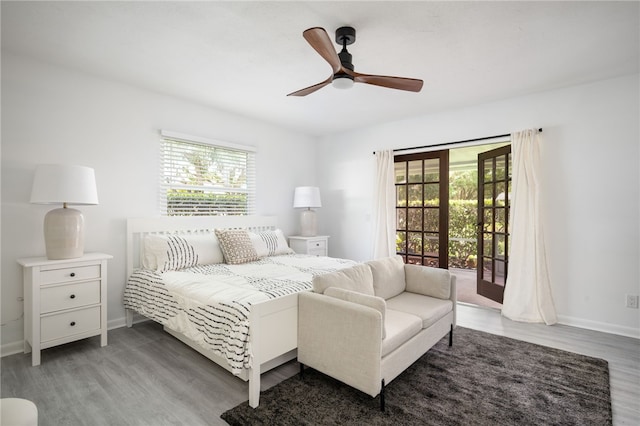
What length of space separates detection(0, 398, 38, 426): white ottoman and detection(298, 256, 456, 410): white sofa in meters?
1.41

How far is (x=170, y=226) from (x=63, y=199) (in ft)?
3.77

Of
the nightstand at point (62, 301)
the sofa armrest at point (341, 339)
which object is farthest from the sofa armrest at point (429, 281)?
the nightstand at point (62, 301)

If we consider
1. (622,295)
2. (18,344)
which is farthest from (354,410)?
(622,295)

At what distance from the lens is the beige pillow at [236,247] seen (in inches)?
135

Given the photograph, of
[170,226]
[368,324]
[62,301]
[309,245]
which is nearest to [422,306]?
[368,324]

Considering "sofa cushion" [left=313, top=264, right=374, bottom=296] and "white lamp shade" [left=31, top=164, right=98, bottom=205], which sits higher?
"white lamp shade" [left=31, top=164, right=98, bottom=205]

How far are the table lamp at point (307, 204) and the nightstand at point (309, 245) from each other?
16 centimetres

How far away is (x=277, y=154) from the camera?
5.00 m

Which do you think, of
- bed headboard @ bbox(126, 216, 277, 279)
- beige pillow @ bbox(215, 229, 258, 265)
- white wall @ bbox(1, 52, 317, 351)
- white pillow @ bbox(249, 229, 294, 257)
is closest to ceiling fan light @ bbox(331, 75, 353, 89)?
beige pillow @ bbox(215, 229, 258, 265)

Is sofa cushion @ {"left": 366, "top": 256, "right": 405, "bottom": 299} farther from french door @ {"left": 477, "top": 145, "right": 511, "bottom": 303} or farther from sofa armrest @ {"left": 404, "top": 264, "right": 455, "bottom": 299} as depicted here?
french door @ {"left": 477, "top": 145, "right": 511, "bottom": 303}

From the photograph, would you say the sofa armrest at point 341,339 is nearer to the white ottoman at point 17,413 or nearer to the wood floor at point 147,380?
the wood floor at point 147,380

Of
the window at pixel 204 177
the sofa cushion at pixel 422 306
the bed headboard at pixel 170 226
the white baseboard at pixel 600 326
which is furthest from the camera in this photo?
the window at pixel 204 177

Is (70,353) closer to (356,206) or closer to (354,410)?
(354,410)

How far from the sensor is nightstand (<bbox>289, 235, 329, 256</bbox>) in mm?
4734
